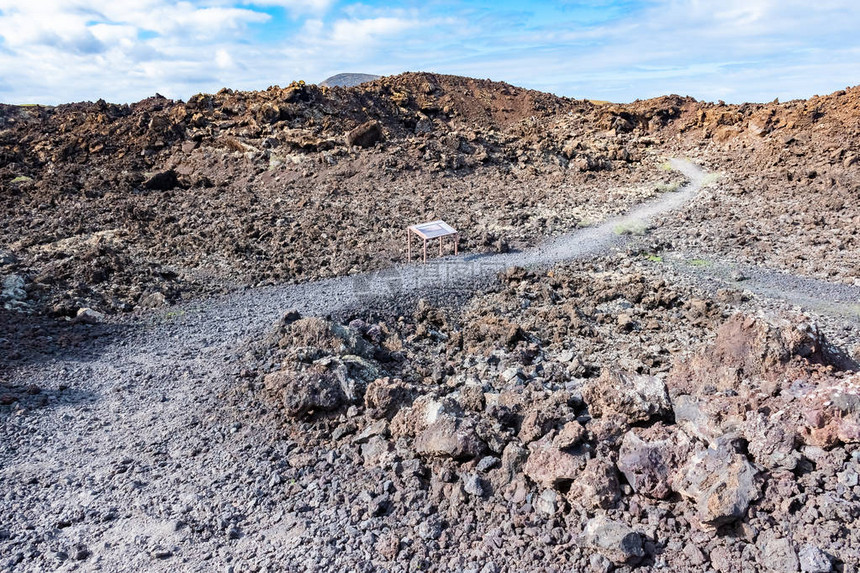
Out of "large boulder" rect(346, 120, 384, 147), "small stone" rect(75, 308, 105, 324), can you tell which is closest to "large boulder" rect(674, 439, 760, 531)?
"small stone" rect(75, 308, 105, 324)

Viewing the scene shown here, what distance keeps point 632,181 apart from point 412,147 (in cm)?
1031

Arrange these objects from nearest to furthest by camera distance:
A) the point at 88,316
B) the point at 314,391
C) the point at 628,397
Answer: the point at 628,397 < the point at 314,391 < the point at 88,316

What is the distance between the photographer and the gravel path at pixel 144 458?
6145 mm

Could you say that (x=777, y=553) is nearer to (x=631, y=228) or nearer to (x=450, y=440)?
(x=450, y=440)

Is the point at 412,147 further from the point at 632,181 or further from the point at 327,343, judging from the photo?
the point at 327,343

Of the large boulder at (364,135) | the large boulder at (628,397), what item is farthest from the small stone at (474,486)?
the large boulder at (364,135)

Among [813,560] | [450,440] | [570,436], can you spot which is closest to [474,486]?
[450,440]

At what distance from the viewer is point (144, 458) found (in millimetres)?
7637

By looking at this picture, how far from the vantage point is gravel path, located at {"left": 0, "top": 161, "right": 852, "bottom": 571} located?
6145 mm

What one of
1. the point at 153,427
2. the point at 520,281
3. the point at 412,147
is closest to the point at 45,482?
the point at 153,427

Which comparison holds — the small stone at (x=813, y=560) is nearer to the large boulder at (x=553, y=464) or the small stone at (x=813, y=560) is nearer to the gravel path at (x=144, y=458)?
the large boulder at (x=553, y=464)

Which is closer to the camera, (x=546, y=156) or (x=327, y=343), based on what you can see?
(x=327, y=343)

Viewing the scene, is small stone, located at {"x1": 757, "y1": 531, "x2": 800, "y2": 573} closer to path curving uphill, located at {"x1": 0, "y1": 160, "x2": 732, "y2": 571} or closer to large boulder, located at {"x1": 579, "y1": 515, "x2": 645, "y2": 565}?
large boulder, located at {"x1": 579, "y1": 515, "x2": 645, "y2": 565}

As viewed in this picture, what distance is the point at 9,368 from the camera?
10.1 m
